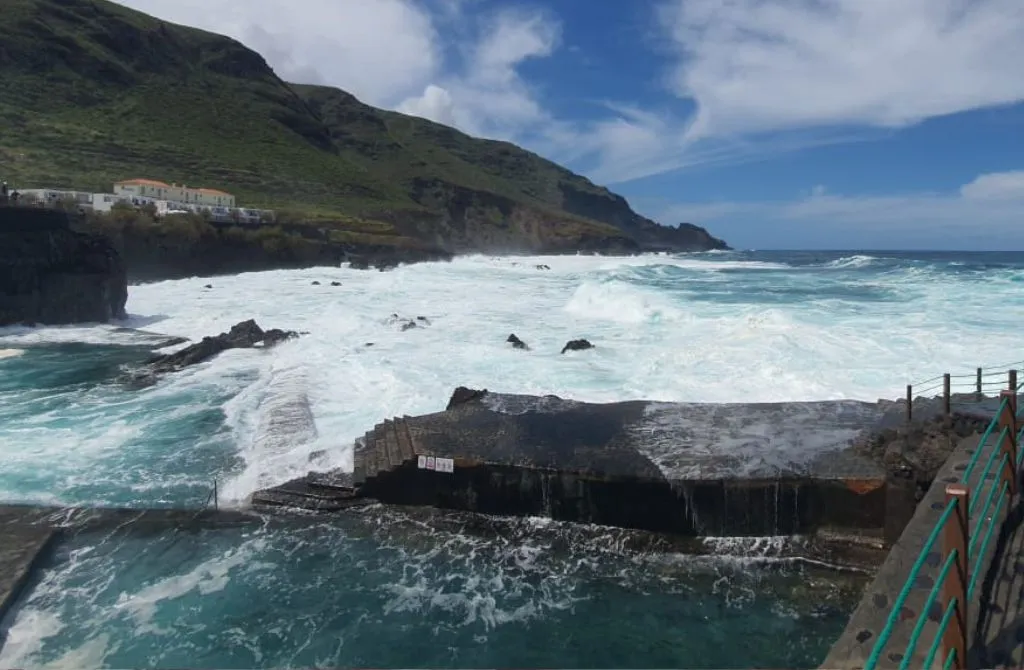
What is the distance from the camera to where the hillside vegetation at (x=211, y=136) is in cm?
6438

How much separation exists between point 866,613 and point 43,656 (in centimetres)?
730

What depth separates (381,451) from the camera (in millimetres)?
10094

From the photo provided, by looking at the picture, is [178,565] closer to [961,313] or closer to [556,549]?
[556,549]

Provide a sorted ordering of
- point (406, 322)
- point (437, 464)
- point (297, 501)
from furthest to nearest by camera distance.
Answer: point (406, 322)
point (297, 501)
point (437, 464)

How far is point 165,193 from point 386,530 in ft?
191

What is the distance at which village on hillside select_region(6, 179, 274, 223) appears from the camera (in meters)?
46.1

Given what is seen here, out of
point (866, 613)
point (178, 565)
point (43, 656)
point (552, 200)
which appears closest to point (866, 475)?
point (866, 613)

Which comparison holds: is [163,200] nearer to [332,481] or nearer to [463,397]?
[463,397]

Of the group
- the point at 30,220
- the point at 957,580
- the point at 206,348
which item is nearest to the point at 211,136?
the point at 30,220

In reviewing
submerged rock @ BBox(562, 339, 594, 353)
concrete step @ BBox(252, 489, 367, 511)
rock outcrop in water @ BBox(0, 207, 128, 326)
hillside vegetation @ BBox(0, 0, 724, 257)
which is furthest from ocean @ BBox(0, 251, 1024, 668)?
hillside vegetation @ BBox(0, 0, 724, 257)

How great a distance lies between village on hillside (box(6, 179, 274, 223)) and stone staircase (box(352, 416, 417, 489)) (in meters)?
42.0

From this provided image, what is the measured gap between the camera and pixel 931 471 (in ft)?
24.7

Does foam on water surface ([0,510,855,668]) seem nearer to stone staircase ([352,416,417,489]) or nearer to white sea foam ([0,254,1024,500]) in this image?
stone staircase ([352,416,417,489])

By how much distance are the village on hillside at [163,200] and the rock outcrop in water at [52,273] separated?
714 inches
